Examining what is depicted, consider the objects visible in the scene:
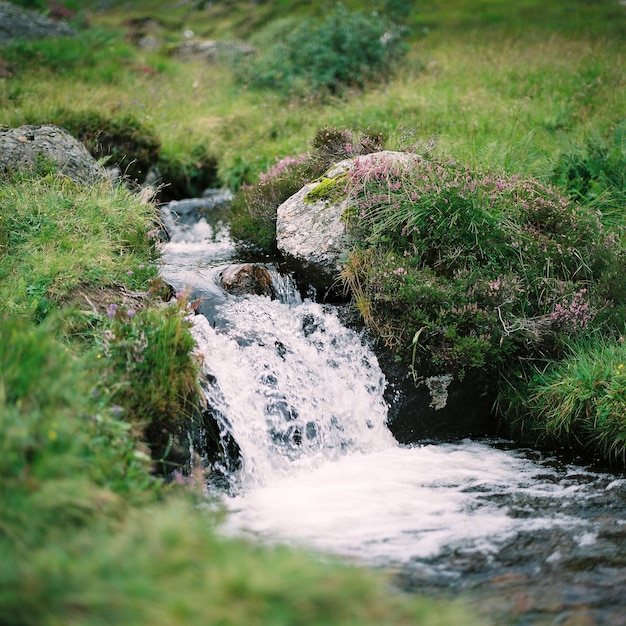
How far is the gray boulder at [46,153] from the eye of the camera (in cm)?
870

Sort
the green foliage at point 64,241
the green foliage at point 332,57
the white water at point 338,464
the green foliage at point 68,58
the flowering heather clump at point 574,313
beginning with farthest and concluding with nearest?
the green foliage at point 68,58
the green foliage at point 332,57
the flowering heather clump at point 574,313
the green foliage at point 64,241
the white water at point 338,464

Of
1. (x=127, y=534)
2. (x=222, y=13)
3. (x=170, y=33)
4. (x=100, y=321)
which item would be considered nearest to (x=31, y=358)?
(x=127, y=534)

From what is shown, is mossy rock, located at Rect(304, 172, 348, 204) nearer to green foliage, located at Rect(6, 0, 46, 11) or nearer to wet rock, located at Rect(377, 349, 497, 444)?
wet rock, located at Rect(377, 349, 497, 444)

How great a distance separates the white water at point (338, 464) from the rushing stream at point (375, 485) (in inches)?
0.5

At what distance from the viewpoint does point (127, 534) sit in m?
3.27

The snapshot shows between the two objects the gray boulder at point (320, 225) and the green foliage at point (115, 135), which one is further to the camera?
the green foliage at point (115, 135)

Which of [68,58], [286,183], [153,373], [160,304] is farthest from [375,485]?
[68,58]

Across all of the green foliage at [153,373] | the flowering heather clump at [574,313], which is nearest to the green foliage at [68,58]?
the green foliage at [153,373]

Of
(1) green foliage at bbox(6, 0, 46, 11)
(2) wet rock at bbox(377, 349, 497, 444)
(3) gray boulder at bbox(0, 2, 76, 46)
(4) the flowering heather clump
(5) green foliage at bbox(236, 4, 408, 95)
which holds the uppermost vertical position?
(1) green foliage at bbox(6, 0, 46, 11)

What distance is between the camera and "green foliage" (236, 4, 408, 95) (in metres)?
15.7

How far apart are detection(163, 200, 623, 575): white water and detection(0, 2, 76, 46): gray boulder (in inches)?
577

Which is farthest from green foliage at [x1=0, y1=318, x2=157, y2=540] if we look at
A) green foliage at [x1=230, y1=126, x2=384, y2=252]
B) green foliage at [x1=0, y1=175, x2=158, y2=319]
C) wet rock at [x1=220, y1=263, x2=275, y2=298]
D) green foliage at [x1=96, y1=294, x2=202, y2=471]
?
green foliage at [x1=230, y1=126, x2=384, y2=252]

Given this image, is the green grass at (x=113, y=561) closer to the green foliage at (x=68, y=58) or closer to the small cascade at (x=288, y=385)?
the small cascade at (x=288, y=385)

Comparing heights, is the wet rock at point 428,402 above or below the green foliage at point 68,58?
below
